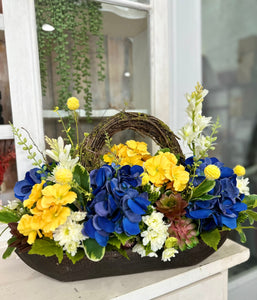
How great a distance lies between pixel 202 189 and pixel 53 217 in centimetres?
34

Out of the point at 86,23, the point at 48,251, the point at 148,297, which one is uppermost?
the point at 86,23

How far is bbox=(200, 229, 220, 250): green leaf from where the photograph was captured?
1.82ft

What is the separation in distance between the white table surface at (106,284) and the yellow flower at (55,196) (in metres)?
0.22

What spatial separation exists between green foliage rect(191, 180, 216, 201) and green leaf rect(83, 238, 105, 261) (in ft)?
0.81

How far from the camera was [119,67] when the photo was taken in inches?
38.2

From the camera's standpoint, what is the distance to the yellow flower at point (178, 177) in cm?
58

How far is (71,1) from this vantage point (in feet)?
2.77

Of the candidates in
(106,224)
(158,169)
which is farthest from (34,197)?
(158,169)

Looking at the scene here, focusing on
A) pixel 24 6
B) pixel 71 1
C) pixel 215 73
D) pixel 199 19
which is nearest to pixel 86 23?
pixel 71 1

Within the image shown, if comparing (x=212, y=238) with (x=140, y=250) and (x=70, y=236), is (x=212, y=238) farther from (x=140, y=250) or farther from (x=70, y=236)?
(x=70, y=236)

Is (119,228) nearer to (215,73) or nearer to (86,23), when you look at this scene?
(86,23)

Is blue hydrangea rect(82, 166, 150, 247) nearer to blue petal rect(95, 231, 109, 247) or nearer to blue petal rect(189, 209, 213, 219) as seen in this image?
blue petal rect(95, 231, 109, 247)

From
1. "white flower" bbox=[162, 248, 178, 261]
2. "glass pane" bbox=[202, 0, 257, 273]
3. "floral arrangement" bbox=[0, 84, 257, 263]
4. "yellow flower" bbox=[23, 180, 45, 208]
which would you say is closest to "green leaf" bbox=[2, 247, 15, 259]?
"floral arrangement" bbox=[0, 84, 257, 263]

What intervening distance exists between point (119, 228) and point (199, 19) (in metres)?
1.01
